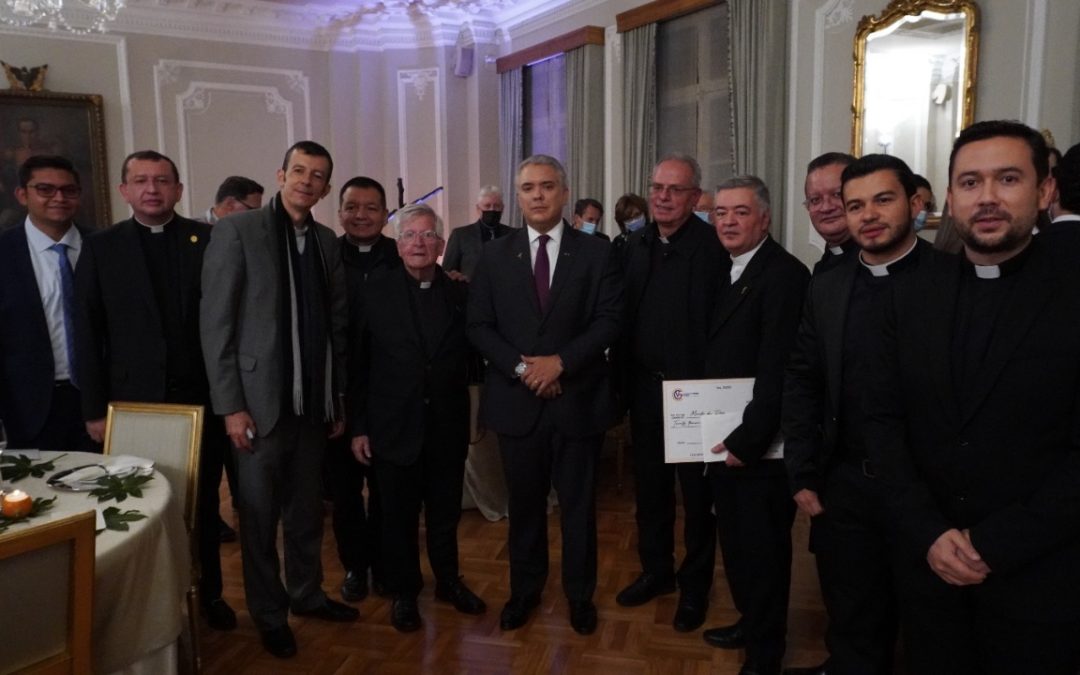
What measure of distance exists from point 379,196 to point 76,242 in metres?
1.17

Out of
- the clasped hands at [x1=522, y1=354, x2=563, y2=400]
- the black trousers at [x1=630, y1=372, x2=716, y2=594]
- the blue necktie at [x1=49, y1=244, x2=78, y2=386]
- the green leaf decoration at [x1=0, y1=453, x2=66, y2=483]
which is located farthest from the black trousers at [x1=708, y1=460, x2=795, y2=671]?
the blue necktie at [x1=49, y1=244, x2=78, y2=386]

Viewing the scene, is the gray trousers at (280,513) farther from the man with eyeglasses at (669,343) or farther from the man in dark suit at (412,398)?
the man with eyeglasses at (669,343)

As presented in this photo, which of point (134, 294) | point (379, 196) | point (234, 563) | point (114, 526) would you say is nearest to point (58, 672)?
point (114, 526)

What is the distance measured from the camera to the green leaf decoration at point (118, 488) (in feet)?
6.06

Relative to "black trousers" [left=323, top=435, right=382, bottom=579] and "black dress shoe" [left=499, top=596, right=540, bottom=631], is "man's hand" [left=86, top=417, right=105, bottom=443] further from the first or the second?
"black dress shoe" [left=499, top=596, right=540, bottom=631]

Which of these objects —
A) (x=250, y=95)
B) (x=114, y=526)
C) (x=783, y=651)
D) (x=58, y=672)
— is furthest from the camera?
(x=250, y=95)

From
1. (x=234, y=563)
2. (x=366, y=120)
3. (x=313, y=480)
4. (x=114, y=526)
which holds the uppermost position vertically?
(x=366, y=120)

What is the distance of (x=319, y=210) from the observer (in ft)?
25.8

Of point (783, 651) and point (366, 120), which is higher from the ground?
point (366, 120)

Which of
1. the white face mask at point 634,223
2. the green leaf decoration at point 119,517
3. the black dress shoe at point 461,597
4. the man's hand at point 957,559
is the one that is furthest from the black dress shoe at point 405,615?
the white face mask at point 634,223

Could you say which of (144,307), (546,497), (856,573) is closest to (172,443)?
(144,307)

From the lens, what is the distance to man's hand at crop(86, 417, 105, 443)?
8.29ft

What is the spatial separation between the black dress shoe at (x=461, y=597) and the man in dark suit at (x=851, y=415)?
1.26m

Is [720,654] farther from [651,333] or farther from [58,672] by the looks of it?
[58,672]
